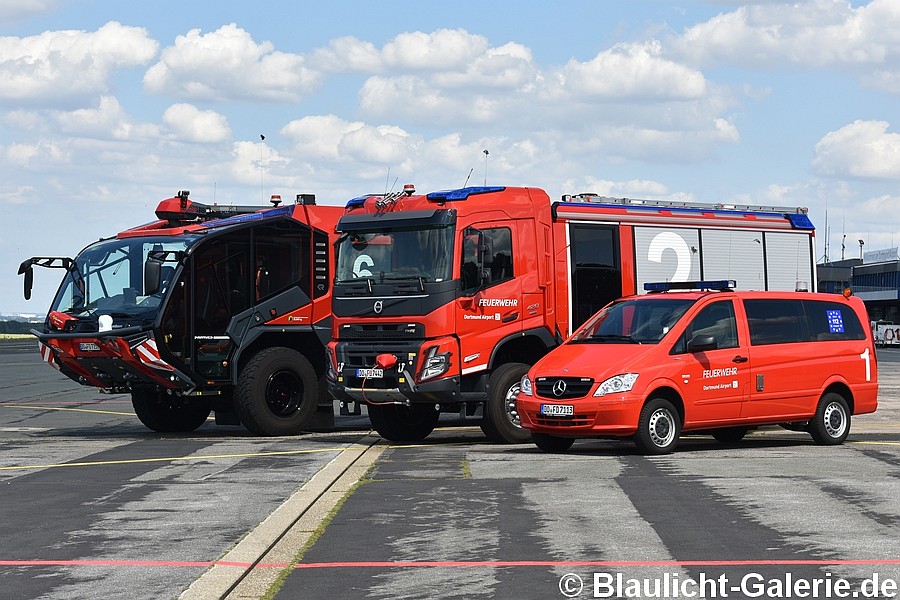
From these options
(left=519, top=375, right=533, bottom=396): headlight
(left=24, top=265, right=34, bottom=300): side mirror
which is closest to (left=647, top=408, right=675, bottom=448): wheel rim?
(left=519, top=375, right=533, bottom=396): headlight

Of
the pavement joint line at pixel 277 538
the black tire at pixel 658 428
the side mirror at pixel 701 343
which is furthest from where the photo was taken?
the side mirror at pixel 701 343

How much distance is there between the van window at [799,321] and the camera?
16.6 meters

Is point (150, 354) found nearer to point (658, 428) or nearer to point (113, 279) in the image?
point (113, 279)

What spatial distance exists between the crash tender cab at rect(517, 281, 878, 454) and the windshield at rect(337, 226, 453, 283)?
6.02 feet

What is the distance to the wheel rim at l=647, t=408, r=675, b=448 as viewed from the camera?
15.1 metres

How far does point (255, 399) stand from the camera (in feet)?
61.4

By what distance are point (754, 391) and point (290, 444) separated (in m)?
5.91

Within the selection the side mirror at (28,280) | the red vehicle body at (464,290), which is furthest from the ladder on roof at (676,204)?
the side mirror at (28,280)

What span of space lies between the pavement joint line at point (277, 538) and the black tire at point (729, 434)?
5.32 m

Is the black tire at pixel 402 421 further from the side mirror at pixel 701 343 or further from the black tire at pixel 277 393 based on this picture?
the side mirror at pixel 701 343

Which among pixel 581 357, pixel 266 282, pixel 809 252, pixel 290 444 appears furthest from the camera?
pixel 809 252

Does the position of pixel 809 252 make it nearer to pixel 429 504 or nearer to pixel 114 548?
pixel 429 504

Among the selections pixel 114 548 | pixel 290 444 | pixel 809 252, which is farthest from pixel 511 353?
pixel 114 548

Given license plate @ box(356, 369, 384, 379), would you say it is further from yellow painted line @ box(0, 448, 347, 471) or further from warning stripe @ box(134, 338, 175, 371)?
warning stripe @ box(134, 338, 175, 371)
